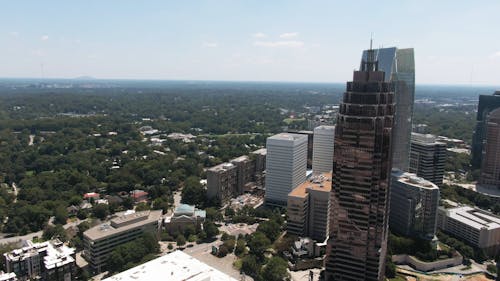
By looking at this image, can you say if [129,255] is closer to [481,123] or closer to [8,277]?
[8,277]

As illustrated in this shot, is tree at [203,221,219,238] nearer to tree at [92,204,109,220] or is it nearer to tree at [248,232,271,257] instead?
tree at [248,232,271,257]

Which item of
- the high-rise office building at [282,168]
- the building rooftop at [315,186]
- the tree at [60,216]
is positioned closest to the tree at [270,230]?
the building rooftop at [315,186]

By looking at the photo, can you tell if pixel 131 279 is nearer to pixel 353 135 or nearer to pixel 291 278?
pixel 291 278

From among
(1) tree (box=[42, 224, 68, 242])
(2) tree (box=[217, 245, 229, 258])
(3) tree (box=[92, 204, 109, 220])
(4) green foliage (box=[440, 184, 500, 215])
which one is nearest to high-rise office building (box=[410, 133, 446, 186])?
(4) green foliage (box=[440, 184, 500, 215])

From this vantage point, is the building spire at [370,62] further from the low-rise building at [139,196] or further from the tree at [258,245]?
the low-rise building at [139,196]

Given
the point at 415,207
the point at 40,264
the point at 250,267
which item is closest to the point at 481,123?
the point at 415,207

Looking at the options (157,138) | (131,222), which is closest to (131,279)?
(131,222)
